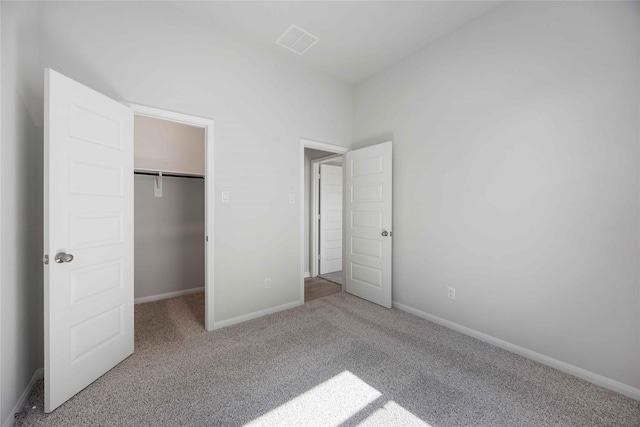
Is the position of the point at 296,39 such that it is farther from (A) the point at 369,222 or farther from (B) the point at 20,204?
(B) the point at 20,204

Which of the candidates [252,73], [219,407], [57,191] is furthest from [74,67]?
[219,407]

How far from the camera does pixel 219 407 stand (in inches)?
62.1

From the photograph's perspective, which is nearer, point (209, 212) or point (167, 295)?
point (209, 212)

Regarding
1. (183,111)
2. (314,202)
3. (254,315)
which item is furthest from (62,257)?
(314,202)

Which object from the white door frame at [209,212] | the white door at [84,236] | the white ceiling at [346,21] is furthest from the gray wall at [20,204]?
the white ceiling at [346,21]

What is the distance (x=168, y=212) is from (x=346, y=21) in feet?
10.5

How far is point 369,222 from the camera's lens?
11.3 feet

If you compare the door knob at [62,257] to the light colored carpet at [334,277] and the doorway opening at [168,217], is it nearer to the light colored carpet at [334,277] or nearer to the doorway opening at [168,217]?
the doorway opening at [168,217]

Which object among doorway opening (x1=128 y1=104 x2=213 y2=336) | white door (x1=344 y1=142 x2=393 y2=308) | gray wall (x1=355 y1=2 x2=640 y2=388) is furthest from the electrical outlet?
doorway opening (x1=128 y1=104 x2=213 y2=336)

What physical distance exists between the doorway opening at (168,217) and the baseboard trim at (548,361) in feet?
9.14

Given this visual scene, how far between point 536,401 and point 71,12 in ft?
14.1

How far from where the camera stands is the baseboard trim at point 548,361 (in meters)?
1.72

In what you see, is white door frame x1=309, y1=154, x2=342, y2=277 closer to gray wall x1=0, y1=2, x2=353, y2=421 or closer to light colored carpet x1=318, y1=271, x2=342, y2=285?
light colored carpet x1=318, y1=271, x2=342, y2=285

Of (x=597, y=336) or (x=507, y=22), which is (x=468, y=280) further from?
(x=507, y=22)
